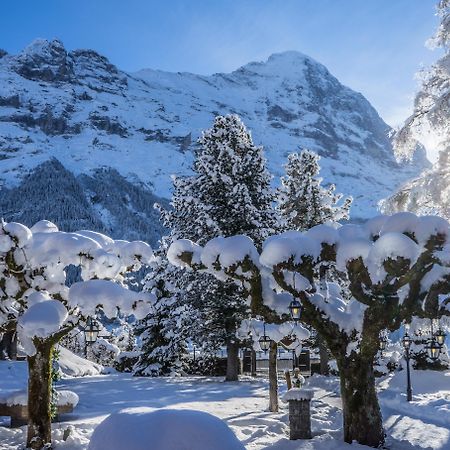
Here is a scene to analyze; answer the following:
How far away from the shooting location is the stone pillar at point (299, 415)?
11.4 m

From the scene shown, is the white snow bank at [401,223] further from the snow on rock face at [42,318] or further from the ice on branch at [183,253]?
the snow on rock face at [42,318]

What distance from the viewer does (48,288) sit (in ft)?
32.0

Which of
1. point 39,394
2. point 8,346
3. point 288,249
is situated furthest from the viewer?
point 8,346

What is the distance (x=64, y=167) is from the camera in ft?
491

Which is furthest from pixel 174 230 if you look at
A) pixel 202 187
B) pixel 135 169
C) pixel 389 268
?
pixel 135 169

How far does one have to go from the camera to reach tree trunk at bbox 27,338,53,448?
9898 millimetres

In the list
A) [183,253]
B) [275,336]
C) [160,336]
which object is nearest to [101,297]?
[183,253]

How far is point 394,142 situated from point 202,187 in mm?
12495

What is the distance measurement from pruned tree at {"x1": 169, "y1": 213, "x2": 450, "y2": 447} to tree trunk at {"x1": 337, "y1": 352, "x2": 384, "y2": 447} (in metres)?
0.02

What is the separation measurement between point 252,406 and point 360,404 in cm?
691

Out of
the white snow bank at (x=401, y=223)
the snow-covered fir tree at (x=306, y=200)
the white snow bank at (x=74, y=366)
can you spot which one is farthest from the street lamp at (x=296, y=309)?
the white snow bank at (x=74, y=366)

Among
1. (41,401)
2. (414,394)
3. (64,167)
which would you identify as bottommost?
(414,394)

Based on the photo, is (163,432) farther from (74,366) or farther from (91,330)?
(74,366)

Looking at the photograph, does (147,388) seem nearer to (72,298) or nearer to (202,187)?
(202,187)
